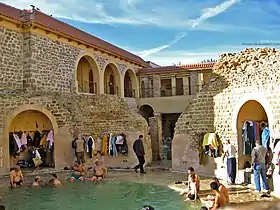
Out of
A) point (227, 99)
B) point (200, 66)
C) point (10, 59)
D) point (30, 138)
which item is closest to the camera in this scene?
point (227, 99)

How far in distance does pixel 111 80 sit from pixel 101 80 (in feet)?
12.8

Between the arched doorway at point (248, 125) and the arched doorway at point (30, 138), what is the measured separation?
7.81 meters

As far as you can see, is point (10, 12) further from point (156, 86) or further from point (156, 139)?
point (156, 86)

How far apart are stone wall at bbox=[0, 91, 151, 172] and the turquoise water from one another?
10.3 feet

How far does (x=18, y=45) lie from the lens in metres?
18.4

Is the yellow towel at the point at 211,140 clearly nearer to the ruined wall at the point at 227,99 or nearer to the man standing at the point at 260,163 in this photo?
the ruined wall at the point at 227,99

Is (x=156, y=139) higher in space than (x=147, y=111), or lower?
lower

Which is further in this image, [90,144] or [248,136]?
[90,144]

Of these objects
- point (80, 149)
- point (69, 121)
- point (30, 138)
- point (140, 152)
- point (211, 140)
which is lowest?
point (140, 152)

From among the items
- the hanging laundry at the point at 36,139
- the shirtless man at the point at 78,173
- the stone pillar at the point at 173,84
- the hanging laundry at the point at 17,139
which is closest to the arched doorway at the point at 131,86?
the stone pillar at the point at 173,84

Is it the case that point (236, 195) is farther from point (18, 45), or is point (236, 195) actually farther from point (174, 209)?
point (18, 45)

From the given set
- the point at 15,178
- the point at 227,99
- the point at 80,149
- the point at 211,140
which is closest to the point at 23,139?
the point at 80,149

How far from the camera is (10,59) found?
17.9m

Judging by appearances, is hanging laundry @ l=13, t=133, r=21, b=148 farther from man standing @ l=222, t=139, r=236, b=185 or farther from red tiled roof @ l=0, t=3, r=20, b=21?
man standing @ l=222, t=139, r=236, b=185
